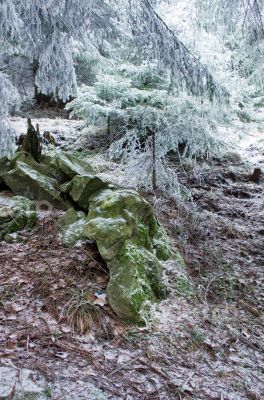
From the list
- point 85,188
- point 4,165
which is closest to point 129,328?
point 85,188

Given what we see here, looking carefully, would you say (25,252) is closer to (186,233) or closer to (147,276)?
(147,276)

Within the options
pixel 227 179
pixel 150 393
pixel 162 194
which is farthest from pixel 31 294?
pixel 227 179

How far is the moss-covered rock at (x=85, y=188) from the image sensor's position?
5113mm

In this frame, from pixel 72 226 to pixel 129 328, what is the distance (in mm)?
1814

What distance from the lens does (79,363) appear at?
2842 millimetres

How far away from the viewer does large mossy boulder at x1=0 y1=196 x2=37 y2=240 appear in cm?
473

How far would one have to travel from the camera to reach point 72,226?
4.73 meters

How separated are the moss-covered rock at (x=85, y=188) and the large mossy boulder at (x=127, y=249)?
0.35 meters

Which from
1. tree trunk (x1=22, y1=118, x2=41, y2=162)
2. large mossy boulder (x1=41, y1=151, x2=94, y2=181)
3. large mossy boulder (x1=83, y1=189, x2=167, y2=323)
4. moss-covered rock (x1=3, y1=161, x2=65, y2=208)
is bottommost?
large mossy boulder (x1=83, y1=189, x2=167, y2=323)

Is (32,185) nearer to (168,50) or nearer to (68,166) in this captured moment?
(68,166)

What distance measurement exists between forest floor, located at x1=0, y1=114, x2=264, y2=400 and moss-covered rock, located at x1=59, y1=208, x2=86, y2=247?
12 centimetres

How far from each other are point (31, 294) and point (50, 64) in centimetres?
279

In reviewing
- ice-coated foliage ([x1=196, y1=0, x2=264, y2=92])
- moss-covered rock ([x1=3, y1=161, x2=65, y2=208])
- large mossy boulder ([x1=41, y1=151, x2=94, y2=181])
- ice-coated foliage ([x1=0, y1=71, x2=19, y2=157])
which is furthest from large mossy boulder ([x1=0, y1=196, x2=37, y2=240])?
ice-coated foliage ([x1=196, y1=0, x2=264, y2=92])

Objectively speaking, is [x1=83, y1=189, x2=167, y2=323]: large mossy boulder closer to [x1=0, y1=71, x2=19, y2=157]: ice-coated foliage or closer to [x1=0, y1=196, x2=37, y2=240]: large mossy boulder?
[x1=0, y1=196, x2=37, y2=240]: large mossy boulder
